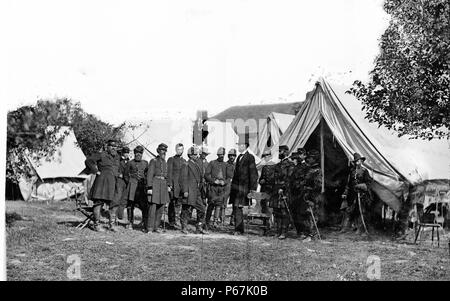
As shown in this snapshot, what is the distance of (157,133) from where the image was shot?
30.0 ft

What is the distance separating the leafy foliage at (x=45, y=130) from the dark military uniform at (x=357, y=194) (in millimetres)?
3833

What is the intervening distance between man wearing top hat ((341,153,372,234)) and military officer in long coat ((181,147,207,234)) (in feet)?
7.77

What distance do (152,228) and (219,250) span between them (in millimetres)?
1756

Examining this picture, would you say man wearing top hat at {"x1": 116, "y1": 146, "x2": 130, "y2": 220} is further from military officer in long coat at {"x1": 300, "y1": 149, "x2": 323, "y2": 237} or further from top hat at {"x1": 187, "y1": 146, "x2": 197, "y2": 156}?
military officer in long coat at {"x1": 300, "y1": 149, "x2": 323, "y2": 237}

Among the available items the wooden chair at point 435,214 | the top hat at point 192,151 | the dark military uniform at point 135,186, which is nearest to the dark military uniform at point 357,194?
the wooden chair at point 435,214

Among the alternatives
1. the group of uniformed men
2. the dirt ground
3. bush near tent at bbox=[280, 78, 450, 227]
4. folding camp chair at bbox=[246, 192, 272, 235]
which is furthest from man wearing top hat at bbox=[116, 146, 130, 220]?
bush near tent at bbox=[280, 78, 450, 227]

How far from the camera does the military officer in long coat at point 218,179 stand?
9.00 meters

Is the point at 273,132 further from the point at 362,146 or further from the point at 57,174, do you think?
the point at 57,174

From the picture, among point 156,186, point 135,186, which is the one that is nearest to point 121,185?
point 135,186

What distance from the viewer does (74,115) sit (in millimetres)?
7711

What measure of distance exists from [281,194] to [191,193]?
1545 millimetres

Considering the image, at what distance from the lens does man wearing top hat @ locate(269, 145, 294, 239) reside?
8.16m

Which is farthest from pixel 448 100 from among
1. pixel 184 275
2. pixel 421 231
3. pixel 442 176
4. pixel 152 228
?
pixel 152 228

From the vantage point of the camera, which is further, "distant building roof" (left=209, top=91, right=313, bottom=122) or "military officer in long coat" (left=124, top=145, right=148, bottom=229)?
"military officer in long coat" (left=124, top=145, right=148, bottom=229)
